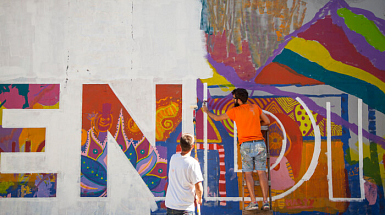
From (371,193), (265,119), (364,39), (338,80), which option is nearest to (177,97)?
(265,119)

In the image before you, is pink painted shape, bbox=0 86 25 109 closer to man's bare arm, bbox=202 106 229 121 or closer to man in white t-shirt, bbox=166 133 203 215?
man's bare arm, bbox=202 106 229 121

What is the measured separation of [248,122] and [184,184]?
155 centimetres

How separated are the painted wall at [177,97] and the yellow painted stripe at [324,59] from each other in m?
0.02

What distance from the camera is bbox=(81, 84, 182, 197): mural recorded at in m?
4.65

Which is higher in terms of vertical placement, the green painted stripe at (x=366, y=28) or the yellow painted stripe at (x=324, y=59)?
the green painted stripe at (x=366, y=28)

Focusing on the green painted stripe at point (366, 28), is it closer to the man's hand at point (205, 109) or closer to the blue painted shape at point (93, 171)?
the man's hand at point (205, 109)

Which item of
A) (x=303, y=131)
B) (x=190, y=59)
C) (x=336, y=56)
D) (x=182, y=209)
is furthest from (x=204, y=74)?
(x=182, y=209)

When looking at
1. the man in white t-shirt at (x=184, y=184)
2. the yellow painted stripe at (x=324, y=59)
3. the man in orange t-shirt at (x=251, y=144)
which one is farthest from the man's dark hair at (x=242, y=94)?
the man in white t-shirt at (x=184, y=184)

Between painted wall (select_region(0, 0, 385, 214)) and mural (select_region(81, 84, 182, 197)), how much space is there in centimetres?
2

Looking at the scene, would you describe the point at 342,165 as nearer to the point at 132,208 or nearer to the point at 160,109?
the point at 160,109

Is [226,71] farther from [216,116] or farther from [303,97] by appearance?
[303,97]

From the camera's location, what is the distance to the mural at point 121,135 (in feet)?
15.3

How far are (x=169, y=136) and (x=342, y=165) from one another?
8.86 feet

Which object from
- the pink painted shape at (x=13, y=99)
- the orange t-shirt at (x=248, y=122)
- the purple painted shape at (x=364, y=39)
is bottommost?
the orange t-shirt at (x=248, y=122)
